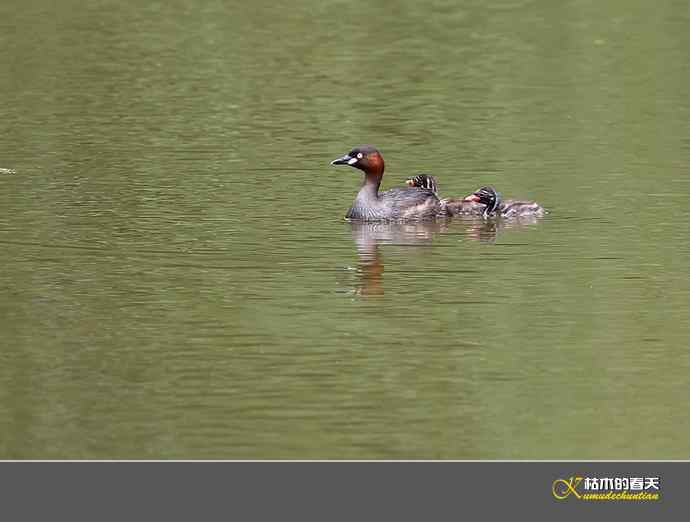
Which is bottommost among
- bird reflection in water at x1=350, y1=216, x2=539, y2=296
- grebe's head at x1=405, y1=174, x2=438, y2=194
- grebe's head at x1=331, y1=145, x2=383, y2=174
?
bird reflection in water at x1=350, y1=216, x2=539, y2=296

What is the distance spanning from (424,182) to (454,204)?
55 centimetres

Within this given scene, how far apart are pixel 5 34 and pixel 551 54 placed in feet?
30.9

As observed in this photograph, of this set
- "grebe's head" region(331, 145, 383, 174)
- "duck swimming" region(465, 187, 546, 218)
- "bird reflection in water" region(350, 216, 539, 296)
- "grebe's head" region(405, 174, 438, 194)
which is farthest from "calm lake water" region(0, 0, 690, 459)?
"grebe's head" region(405, 174, 438, 194)

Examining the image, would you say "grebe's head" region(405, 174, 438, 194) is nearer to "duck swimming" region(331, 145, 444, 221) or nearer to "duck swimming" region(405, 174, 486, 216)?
"duck swimming" region(405, 174, 486, 216)

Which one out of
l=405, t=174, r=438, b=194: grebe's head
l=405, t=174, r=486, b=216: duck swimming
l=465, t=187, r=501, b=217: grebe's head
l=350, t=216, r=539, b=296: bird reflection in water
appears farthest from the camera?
l=405, t=174, r=438, b=194: grebe's head

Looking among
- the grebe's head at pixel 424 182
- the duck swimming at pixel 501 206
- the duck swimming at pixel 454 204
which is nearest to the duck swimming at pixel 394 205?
the duck swimming at pixel 454 204

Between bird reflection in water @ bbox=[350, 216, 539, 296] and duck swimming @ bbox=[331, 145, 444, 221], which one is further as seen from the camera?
duck swimming @ bbox=[331, 145, 444, 221]

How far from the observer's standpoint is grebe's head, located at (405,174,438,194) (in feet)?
60.8

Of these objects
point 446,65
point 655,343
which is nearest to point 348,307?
point 655,343

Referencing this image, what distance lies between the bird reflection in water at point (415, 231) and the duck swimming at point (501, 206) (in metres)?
0.07

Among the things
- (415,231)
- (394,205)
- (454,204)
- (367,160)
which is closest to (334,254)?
(415,231)

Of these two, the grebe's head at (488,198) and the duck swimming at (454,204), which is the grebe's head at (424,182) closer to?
the duck swimming at (454,204)

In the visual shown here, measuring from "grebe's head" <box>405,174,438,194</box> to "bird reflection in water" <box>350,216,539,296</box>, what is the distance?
490mm

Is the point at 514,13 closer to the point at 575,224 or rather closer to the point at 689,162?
the point at 689,162
